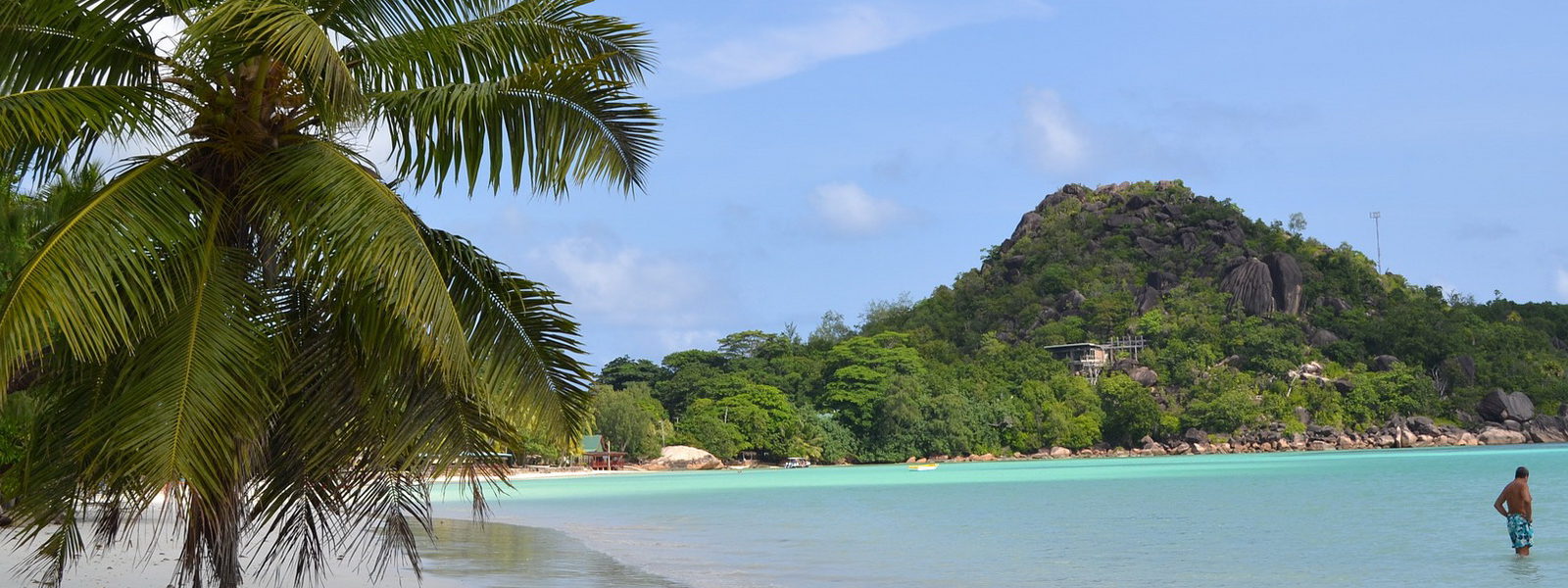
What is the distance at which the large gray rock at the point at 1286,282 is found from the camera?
95.6m

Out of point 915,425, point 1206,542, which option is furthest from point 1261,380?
point 1206,542

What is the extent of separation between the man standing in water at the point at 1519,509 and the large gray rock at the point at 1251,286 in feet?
276

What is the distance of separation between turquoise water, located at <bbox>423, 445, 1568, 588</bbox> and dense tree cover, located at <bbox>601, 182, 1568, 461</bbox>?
40.2 meters

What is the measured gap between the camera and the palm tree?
5.38 meters

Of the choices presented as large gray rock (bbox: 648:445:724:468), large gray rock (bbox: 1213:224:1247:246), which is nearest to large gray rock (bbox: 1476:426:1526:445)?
large gray rock (bbox: 1213:224:1247:246)

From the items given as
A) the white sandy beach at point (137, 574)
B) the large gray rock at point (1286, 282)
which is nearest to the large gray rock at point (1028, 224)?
the large gray rock at point (1286, 282)

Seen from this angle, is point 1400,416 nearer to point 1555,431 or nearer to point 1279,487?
point 1555,431

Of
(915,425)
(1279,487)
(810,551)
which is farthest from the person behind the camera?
(915,425)

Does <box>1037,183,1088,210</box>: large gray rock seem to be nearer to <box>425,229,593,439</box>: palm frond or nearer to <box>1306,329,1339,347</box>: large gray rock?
<box>1306,329,1339,347</box>: large gray rock

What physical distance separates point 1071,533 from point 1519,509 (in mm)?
8470

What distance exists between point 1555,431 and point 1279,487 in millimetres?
61558

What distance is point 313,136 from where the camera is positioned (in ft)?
20.5

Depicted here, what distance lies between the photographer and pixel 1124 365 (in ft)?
309

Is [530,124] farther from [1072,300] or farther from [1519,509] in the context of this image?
[1072,300]
